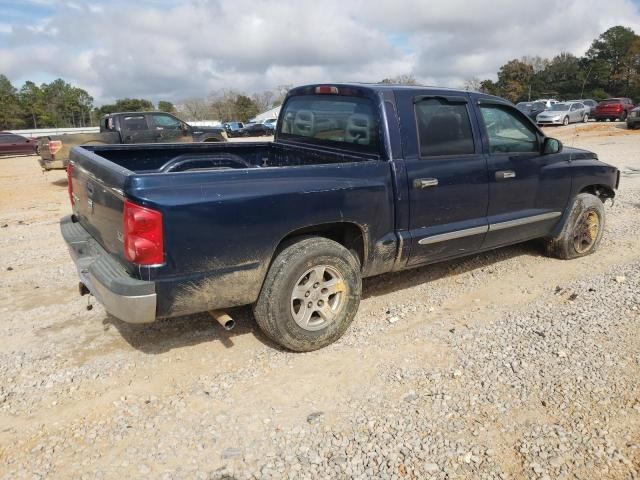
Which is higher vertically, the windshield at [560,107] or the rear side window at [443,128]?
the windshield at [560,107]

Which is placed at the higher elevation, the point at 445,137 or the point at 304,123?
the point at 304,123

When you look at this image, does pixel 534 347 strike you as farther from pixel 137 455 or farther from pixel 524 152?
pixel 137 455

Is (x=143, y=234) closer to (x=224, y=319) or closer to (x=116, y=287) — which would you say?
(x=116, y=287)

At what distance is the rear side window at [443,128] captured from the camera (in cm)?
396

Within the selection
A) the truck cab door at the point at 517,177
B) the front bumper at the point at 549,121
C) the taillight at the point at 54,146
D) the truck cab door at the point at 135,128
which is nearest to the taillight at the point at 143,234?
the truck cab door at the point at 517,177

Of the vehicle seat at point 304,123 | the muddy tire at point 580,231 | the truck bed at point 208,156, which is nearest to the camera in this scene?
the truck bed at point 208,156

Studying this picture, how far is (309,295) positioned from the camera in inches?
137

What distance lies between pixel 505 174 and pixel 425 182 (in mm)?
1050

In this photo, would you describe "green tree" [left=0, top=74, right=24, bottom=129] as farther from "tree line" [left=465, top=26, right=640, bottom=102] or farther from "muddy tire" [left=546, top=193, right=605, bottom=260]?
"muddy tire" [left=546, top=193, right=605, bottom=260]

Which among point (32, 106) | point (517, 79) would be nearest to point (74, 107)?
point (32, 106)

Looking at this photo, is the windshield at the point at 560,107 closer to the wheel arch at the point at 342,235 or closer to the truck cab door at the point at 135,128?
the truck cab door at the point at 135,128

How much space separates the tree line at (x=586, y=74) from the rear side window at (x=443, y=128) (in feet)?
185

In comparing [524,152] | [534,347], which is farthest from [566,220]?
[534,347]

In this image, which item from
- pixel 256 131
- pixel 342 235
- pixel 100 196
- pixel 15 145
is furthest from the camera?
pixel 256 131
